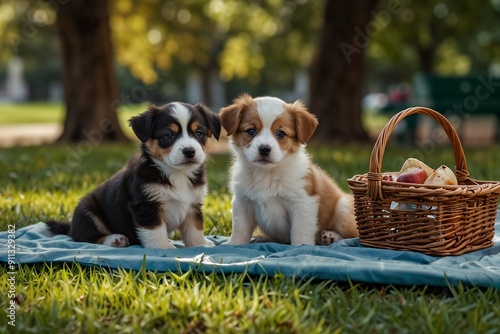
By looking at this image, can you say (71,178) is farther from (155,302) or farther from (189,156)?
(155,302)

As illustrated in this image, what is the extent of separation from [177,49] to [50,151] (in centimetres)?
1965

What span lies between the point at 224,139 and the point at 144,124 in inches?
569

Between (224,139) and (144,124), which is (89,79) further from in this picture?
(144,124)

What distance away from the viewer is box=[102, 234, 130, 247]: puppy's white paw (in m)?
4.93

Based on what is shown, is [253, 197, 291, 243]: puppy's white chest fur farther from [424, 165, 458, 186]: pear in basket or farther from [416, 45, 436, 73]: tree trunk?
[416, 45, 436, 73]: tree trunk

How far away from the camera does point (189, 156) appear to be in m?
4.64

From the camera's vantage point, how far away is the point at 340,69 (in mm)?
14703

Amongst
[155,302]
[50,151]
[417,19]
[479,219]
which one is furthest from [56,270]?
[417,19]

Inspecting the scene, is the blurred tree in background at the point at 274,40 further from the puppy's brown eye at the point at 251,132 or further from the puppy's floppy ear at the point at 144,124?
the puppy's brown eye at the point at 251,132

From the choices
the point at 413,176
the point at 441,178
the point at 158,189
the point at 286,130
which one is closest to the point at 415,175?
the point at 413,176

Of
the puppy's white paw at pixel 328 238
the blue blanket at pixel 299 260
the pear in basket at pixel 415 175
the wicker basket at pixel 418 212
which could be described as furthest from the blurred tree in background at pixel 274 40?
the wicker basket at pixel 418 212

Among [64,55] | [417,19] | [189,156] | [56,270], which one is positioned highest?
[417,19]

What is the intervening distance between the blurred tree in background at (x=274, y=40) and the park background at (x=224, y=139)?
0.16ft

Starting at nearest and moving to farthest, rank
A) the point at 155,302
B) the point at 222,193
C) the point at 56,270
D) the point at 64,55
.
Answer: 1. the point at 155,302
2. the point at 56,270
3. the point at 222,193
4. the point at 64,55
